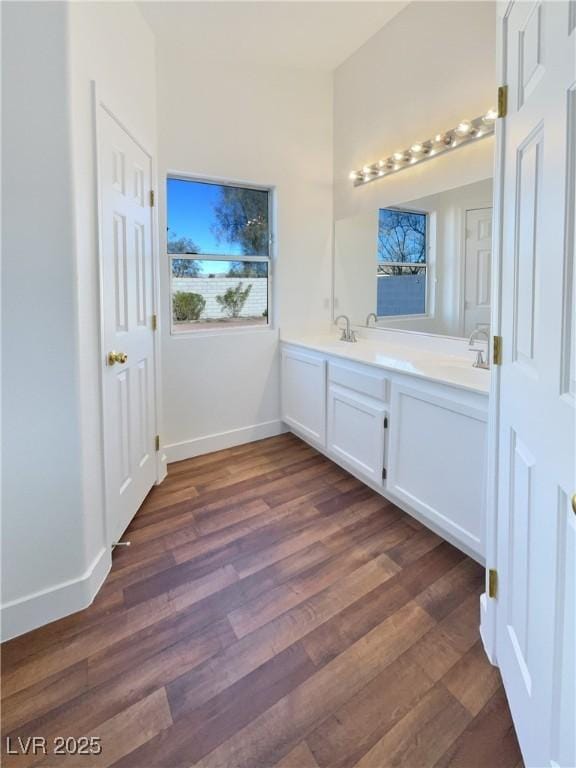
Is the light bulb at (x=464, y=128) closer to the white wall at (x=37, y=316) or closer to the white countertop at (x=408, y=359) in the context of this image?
the white countertop at (x=408, y=359)

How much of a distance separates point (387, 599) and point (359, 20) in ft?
11.4

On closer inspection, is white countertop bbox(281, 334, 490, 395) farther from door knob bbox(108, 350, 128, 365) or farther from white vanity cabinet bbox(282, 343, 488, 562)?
door knob bbox(108, 350, 128, 365)

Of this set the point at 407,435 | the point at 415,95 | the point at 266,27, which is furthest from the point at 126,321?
the point at 415,95

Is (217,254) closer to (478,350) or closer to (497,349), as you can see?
(478,350)

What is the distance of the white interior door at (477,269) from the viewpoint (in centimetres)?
227

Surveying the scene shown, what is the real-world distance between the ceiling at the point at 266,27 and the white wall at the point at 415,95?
0.59ft

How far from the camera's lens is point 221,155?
296cm

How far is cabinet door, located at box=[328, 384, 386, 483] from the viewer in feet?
7.77

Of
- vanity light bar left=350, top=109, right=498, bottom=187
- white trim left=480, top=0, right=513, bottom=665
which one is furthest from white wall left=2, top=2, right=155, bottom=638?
vanity light bar left=350, top=109, right=498, bottom=187

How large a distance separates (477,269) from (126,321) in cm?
202

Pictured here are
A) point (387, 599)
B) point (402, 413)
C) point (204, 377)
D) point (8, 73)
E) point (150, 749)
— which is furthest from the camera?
point (204, 377)

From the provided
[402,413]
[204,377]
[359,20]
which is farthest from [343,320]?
[359,20]

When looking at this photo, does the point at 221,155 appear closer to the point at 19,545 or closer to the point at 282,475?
the point at 282,475

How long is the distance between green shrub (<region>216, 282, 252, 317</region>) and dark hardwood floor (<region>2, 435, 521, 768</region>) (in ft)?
5.47
